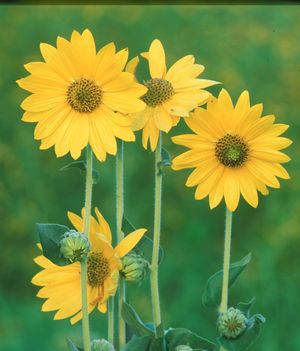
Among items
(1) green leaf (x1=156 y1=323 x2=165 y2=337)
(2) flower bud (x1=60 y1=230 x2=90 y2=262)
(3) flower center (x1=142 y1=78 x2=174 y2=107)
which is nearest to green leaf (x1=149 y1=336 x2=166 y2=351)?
(1) green leaf (x1=156 y1=323 x2=165 y2=337)

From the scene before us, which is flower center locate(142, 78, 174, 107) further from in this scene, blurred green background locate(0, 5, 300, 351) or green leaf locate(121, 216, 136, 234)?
blurred green background locate(0, 5, 300, 351)

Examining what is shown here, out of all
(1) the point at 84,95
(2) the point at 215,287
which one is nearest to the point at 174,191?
(2) the point at 215,287

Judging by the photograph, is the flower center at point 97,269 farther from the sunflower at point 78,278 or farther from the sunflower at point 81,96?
the sunflower at point 81,96

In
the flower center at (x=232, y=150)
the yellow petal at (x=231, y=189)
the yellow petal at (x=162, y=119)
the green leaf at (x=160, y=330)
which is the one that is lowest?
the green leaf at (x=160, y=330)

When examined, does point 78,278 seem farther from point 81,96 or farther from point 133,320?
point 81,96

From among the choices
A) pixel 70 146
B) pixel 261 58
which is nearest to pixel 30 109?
pixel 70 146

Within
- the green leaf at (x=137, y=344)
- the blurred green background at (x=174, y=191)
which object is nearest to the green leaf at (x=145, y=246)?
the green leaf at (x=137, y=344)
